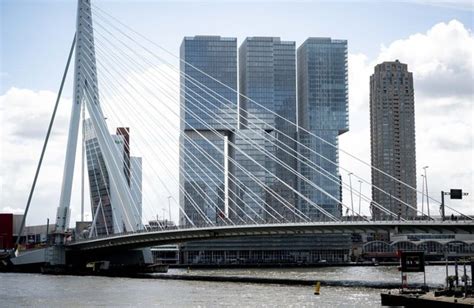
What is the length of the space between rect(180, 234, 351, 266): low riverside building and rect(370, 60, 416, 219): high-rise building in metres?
55.7

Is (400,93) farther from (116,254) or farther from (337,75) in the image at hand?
(116,254)

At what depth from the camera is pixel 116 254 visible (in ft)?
281

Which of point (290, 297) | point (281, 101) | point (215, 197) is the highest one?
point (281, 101)

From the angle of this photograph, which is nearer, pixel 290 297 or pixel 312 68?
pixel 290 297

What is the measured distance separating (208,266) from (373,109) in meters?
86.1

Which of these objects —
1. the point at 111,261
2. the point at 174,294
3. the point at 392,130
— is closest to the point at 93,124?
the point at 111,261

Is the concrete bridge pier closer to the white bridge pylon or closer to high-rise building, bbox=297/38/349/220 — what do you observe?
the white bridge pylon

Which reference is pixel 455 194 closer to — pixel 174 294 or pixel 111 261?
pixel 174 294

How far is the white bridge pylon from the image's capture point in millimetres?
69688

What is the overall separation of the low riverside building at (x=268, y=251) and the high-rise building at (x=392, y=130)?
2191 inches

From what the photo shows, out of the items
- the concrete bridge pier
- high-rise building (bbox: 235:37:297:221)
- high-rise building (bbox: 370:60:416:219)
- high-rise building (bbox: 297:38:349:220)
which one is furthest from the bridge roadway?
high-rise building (bbox: 370:60:416:219)

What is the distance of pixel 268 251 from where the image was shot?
12988 cm

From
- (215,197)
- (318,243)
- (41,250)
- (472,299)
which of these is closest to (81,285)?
(41,250)

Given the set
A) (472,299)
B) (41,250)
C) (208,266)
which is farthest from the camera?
(208,266)
